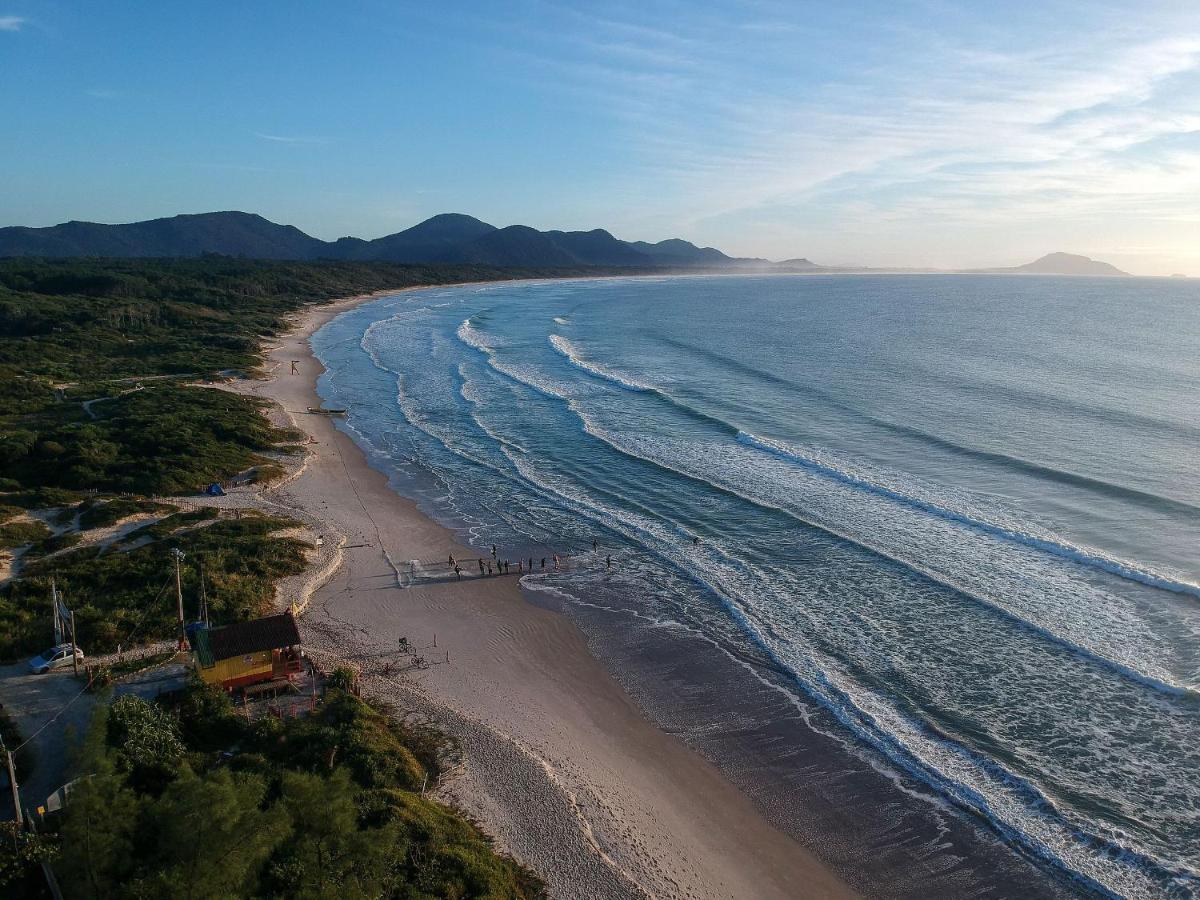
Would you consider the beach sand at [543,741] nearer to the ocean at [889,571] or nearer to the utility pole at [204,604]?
the ocean at [889,571]

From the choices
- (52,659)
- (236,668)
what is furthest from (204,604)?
(236,668)

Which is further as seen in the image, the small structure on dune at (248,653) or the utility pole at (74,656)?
the utility pole at (74,656)

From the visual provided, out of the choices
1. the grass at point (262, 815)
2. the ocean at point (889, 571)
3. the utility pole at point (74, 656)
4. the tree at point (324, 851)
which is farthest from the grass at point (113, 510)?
the tree at point (324, 851)

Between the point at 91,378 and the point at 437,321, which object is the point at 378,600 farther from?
the point at 437,321

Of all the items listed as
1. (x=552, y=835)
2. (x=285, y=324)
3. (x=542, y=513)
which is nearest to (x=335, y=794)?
(x=552, y=835)

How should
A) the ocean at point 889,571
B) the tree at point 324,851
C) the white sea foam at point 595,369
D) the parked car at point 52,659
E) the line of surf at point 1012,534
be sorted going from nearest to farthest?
1. the tree at point 324,851
2. the ocean at point 889,571
3. the parked car at point 52,659
4. the line of surf at point 1012,534
5. the white sea foam at point 595,369
